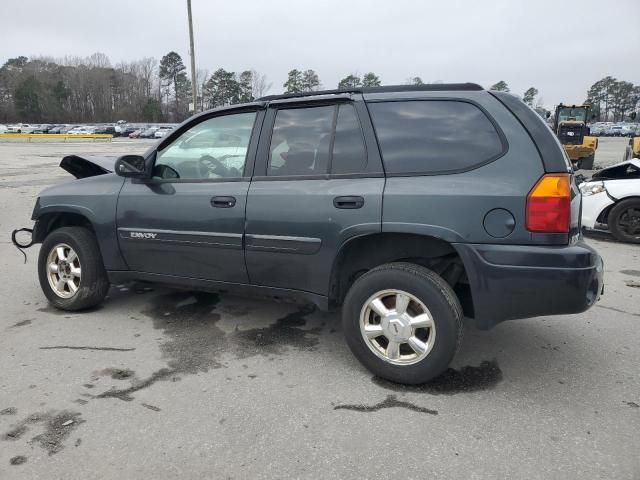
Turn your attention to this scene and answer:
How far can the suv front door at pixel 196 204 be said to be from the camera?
359 cm

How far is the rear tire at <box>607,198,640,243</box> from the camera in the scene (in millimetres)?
7371

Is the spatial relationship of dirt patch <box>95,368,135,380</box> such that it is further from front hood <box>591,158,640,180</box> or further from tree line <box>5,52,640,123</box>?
tree line <box>5,52,640,123</box>

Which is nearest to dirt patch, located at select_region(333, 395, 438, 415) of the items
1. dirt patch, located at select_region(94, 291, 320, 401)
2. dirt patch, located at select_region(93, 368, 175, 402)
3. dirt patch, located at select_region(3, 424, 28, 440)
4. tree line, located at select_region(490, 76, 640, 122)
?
dirt patch, located at select_region(94, 291, 320, 401)

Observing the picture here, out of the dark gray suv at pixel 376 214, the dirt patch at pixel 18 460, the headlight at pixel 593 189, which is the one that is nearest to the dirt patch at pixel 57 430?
the dirt patch at pixel 18 460

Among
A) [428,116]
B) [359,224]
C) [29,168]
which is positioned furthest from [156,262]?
[29,168]

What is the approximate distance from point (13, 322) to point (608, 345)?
4757 mm

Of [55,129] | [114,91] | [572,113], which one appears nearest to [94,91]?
[114,91]

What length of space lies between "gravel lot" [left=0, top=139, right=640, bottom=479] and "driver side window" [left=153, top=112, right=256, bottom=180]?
1256 millimetres

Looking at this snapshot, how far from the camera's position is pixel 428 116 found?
10.1 ft

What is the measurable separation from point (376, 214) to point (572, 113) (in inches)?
980

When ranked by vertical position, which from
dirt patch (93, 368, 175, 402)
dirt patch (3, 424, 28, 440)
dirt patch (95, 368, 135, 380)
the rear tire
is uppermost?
the rear tire

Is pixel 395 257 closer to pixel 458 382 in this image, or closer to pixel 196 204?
pixel 458 382

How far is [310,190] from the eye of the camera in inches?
128

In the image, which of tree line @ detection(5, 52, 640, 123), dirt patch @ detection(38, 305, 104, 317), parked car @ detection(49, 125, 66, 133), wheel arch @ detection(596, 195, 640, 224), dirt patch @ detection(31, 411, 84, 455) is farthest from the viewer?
tree line @ detection(5, 52, 640, 123)
